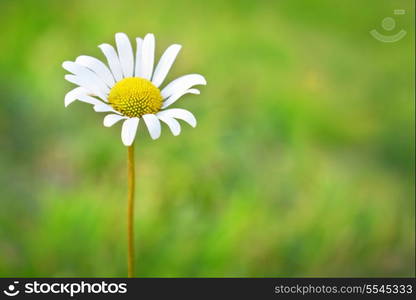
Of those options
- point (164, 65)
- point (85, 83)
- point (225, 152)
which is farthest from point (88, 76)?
point (225, 152)

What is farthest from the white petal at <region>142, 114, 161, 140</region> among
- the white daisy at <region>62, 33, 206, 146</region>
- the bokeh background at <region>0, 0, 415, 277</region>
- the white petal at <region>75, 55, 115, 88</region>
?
the bokeh background at <region>0, 0, 415, 277</region>

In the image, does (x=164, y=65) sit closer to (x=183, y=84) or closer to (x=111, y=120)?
(x=183, y=84)

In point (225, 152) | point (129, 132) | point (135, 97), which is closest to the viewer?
point (129, 132)

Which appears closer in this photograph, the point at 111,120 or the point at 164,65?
the point at 111,120

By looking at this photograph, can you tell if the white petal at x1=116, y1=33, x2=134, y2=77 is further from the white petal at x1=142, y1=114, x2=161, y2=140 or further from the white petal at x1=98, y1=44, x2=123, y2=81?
the white petal at x1=142, y1=114, x2=161, y2=140

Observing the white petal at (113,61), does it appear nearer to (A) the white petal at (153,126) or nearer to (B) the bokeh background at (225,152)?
(A) the white petal at (153,126)

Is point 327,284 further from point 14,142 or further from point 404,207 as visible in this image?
point 14,142
